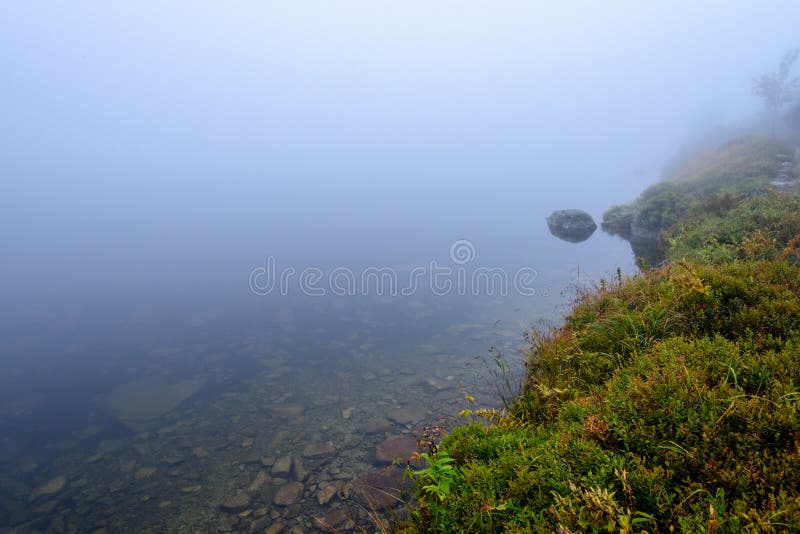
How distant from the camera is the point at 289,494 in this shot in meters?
8.17

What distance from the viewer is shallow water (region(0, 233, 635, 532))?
8.27m

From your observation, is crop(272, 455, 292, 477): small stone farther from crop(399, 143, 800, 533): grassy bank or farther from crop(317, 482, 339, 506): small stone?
crop(399, 143, 800, 533): grassy bank

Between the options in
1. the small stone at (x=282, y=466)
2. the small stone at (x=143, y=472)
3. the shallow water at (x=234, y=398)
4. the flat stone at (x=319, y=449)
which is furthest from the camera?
the flat stone at (x=319, y=449)

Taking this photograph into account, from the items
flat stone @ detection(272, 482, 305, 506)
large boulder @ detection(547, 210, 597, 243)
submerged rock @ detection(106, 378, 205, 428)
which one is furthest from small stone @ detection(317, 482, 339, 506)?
large boulder @ detection(547, 210, 597, 243)

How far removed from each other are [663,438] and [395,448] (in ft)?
22.3

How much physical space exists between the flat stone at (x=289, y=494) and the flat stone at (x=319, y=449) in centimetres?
93

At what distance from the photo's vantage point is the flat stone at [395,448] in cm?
887

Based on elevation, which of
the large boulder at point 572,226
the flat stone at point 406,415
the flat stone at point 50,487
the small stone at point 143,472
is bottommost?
the flat stone at point 50,487

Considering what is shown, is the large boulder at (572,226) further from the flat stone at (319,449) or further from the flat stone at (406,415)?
the flat stone at (319,449)

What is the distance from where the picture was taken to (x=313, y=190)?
221 ft

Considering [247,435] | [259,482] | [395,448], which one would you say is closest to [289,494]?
[259,482]

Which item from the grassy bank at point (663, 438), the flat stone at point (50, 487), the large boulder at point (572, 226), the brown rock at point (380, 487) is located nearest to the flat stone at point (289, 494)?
the brown rock at point (380, 487)

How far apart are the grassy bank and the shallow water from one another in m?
3.68

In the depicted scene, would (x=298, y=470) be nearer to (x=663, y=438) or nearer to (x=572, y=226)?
(x=663, y=438)
